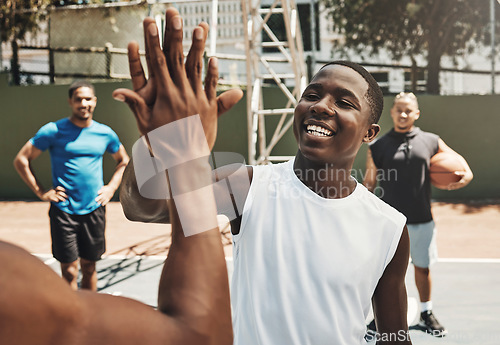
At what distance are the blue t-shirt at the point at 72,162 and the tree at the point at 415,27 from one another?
9.18 m

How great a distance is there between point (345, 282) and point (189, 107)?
1326 millimetres

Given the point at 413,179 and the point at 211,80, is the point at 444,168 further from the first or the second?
the point at 211,80

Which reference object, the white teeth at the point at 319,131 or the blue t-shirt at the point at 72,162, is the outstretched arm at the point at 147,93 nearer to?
the white teeth at the point at 319,131

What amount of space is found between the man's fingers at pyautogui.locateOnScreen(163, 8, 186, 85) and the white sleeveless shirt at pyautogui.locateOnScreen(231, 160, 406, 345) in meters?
1.24

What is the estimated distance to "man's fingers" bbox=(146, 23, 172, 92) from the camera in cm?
71

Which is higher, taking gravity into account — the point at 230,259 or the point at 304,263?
the point at 304,263

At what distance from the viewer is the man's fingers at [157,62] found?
2.34ft

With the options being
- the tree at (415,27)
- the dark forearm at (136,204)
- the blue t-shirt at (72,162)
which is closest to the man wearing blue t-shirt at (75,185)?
the blue t-shirt at (72,162)

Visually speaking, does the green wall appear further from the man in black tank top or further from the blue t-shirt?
the blue t-shirt

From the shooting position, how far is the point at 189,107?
28.3 inches

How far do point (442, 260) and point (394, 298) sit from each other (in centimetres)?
531

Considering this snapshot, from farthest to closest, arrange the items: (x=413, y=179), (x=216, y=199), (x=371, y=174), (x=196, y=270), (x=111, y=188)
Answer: (x=111, y=188) → (x=371, y=174) → (x=413, y=179) → (x=216, y=199) → (x=196, y=270)

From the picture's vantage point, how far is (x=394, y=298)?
206 cm

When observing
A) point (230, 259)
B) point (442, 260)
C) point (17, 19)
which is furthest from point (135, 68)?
point (17, 19)
